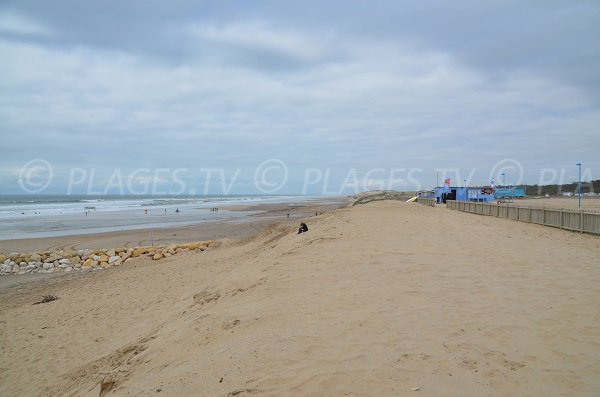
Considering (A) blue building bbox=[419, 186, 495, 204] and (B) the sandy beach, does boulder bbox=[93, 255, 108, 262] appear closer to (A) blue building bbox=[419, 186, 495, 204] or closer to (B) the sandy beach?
(B) the sandy beach

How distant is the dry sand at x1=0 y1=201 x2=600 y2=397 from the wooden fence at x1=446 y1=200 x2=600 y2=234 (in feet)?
14.7

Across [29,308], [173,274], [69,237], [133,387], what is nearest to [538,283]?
[133,387]

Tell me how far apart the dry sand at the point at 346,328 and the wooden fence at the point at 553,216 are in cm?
447

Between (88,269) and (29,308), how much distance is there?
627 cm

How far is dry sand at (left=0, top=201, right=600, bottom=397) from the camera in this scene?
3984 mm

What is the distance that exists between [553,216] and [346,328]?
55.5 feet

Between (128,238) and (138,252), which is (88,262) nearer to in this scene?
(138,252)

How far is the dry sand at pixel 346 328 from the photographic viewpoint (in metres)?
3.98

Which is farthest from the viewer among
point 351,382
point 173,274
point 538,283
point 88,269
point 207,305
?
point 88,269

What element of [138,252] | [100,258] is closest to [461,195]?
[138,252]

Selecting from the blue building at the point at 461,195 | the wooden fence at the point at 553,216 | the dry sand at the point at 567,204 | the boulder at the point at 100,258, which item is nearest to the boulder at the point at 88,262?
the boulder at the point at 100,258

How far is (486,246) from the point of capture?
36.0 feet

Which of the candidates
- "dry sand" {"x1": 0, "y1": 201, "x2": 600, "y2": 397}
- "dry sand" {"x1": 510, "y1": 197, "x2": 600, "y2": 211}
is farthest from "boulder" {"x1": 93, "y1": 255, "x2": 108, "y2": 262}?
"dry sand" {"x1": 510, "y1": 197, "x2": 600, "y2": 211}

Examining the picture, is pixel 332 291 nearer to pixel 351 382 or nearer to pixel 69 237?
pixel 351 382
